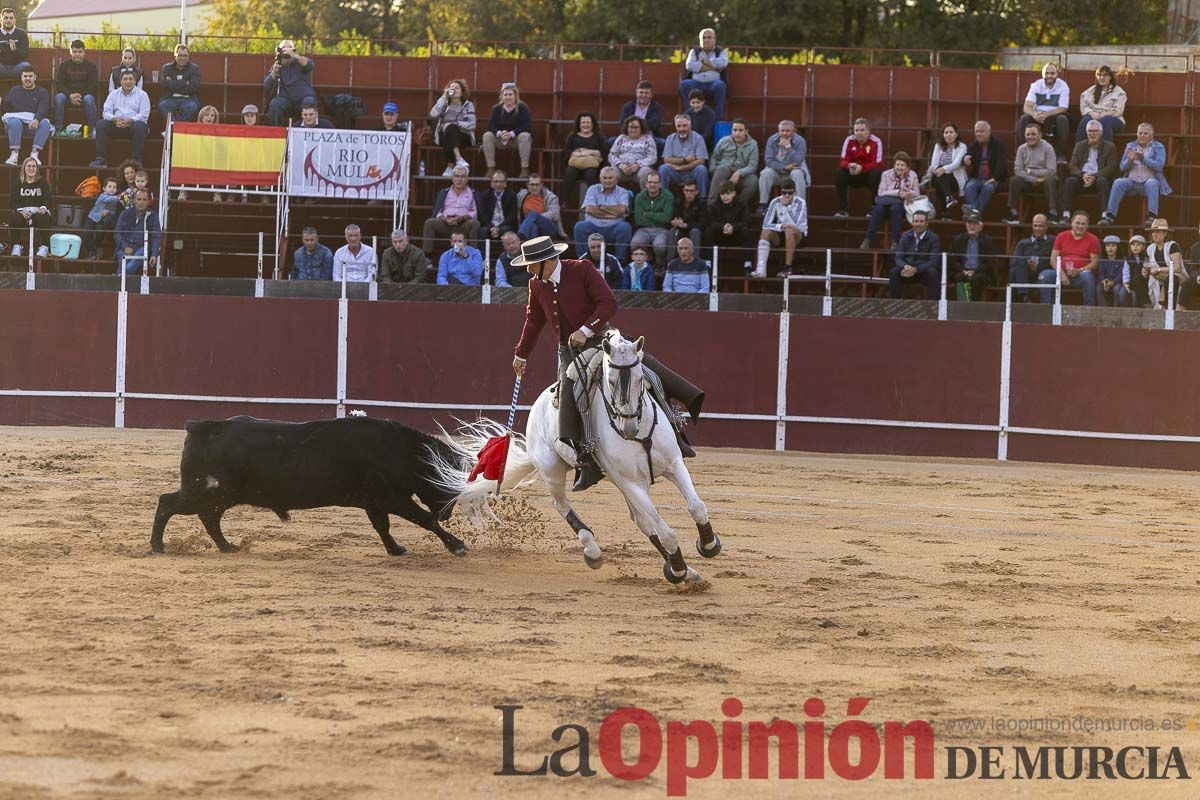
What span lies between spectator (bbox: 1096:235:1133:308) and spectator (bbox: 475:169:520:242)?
20.9 ft

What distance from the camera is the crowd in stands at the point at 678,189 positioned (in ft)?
53.6

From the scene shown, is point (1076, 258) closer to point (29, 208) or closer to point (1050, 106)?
point (1050, 106)

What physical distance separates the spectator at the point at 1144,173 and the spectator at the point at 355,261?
326 inches

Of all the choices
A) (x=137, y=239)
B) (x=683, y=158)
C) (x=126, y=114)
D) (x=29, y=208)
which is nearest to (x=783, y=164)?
(x=683, y=158)

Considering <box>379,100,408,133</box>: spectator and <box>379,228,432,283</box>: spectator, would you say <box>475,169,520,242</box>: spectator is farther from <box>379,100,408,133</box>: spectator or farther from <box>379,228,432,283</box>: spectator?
<box>379,100,408,133</box>: spectator

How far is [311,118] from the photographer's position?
725 inches

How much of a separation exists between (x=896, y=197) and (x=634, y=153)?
9.95ft

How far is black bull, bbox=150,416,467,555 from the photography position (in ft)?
28.4

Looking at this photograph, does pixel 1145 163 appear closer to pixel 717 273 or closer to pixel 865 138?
pixel 865 138

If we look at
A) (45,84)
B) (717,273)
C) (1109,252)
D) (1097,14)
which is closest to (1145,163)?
(1109,252)

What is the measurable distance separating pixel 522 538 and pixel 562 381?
169 centimetres

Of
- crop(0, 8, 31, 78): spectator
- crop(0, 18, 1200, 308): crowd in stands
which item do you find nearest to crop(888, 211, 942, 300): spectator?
crop(0, 18, 1200, 308): crowd in stands

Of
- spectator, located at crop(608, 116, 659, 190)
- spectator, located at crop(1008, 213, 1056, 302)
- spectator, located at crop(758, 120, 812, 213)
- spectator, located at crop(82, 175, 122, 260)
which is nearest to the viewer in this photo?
spectator, located at crop(1008, 213, 1056, 302)

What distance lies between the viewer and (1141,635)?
726cm
